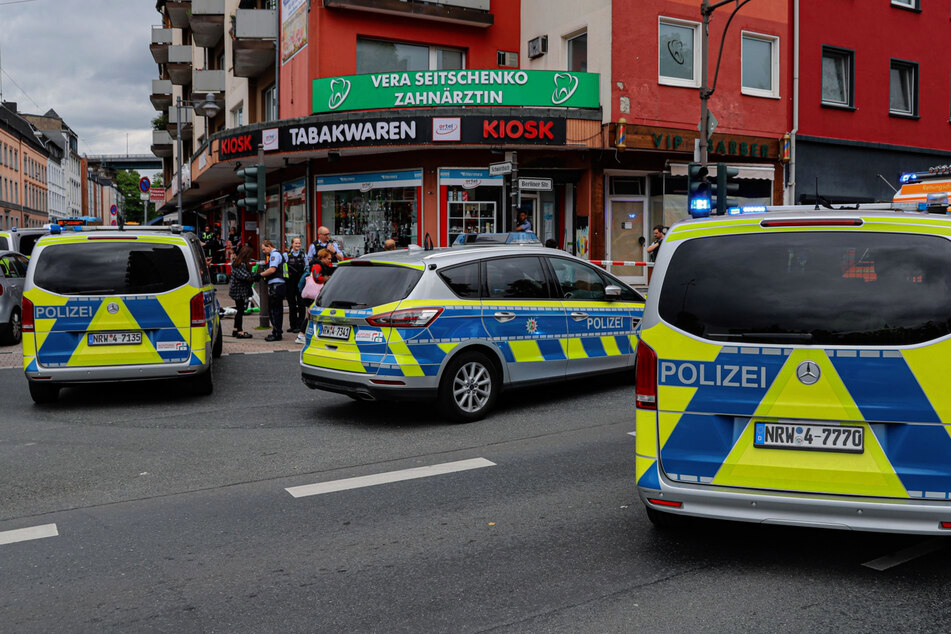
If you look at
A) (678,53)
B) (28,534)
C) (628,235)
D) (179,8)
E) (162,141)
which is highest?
(179,8)

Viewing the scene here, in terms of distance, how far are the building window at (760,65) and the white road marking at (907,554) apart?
2009 cm

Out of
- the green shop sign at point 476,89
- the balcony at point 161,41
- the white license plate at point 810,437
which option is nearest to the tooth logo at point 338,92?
the green shop sign at point 476,89

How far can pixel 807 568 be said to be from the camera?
4.40 metres

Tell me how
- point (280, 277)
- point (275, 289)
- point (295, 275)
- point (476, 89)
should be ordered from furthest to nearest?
point (476, 89) → point (295, 275) → point (280, 277) → point (275, 289)

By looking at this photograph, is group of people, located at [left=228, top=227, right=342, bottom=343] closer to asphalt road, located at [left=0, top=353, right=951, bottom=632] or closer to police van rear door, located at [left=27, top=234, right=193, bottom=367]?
police van rear door, located at [left=27, top=234, right=193, bottom=367]

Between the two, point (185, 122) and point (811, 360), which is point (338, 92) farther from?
point (185, 122)

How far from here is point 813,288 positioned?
4184 millimetres

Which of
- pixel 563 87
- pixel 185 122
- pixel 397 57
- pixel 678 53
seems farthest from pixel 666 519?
pixel 185 122

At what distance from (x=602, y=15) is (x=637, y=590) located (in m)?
19.5

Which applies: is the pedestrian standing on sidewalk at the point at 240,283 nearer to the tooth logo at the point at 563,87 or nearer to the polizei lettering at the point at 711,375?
the tooth logo at the point at 563,87

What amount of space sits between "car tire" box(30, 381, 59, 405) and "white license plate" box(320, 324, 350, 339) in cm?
303

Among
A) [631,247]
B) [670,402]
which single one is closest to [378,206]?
[631,247]

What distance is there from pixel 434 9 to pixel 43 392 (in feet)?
56.3

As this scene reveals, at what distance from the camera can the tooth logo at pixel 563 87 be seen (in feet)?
68.6
